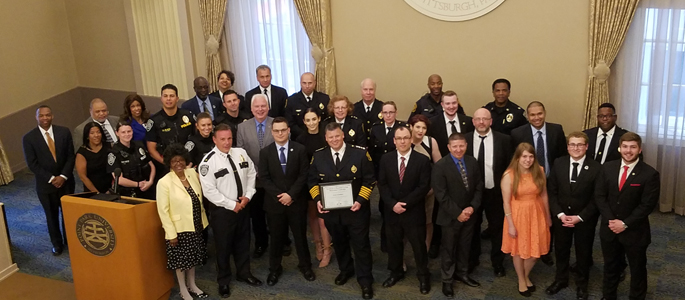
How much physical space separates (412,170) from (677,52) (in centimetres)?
296

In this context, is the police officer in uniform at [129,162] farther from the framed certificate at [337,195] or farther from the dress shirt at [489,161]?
the dress shirt at [489,161]

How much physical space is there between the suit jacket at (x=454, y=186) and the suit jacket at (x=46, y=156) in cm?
360

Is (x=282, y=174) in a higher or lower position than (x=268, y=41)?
lower

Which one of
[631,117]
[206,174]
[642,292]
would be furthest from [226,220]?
[631,117]

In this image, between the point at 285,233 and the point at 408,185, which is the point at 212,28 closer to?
the point at 285,233

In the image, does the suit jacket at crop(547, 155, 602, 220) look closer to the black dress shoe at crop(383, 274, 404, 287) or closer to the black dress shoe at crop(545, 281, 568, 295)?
the black dress shoe at crop(545, 281, 568, 295)

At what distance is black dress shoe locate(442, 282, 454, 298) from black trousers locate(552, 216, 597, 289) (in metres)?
0.87

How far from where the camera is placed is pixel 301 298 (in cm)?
589

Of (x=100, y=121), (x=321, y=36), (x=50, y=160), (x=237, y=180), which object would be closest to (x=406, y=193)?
(x=237, y=180)

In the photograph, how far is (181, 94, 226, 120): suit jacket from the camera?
23.6ft

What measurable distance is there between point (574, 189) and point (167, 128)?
3.72 meters

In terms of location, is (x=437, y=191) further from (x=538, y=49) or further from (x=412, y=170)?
(x=538, y=49)

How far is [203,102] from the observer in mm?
7258

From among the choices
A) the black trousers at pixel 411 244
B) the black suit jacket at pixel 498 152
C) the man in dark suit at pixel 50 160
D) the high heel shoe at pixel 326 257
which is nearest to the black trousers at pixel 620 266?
the black suit jacket at pixel 498 152
